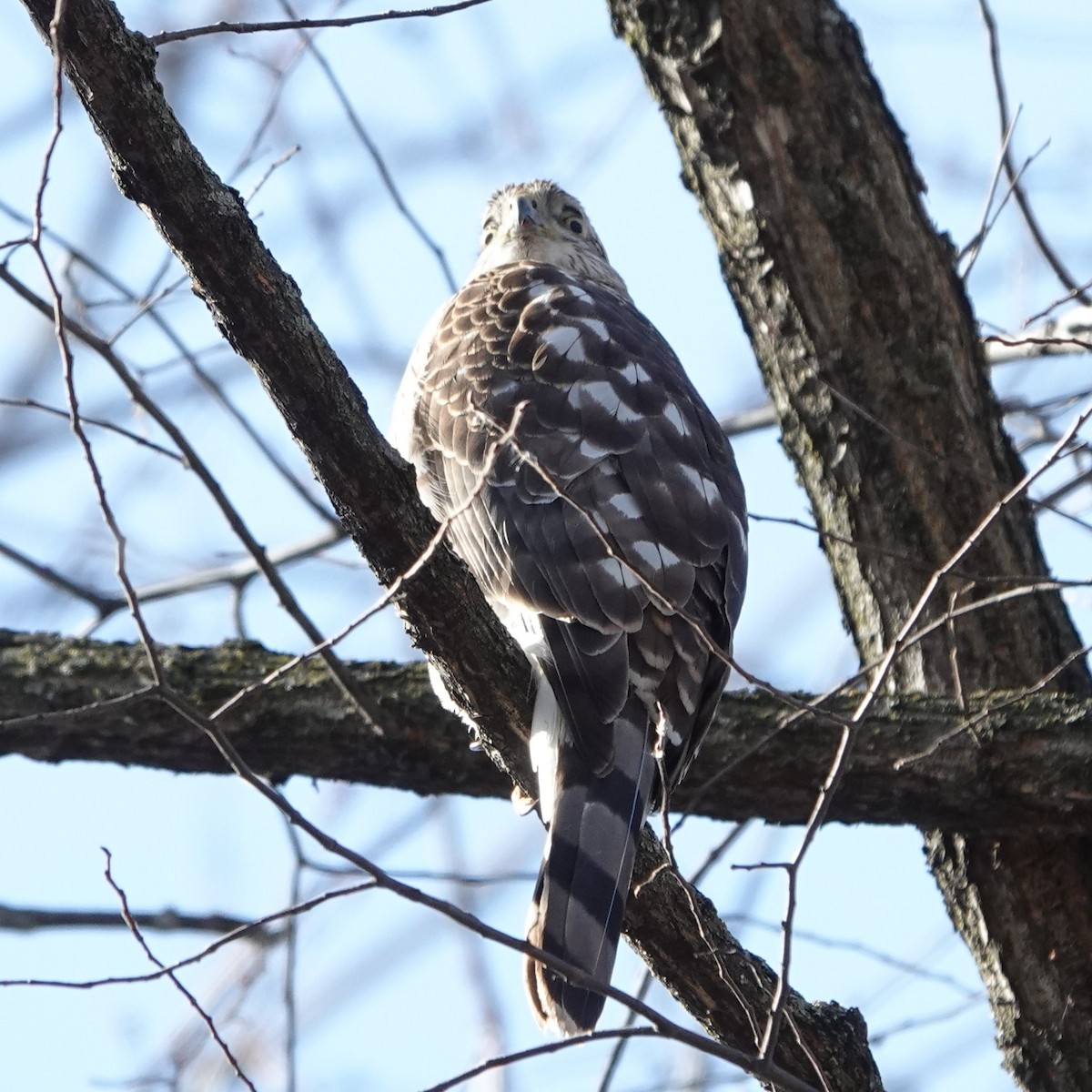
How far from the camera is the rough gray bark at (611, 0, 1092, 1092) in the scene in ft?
12.9

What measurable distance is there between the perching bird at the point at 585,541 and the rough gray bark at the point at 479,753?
0.40m

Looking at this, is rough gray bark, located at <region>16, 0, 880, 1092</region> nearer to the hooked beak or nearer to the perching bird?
the perching bird

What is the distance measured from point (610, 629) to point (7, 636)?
5.35ft

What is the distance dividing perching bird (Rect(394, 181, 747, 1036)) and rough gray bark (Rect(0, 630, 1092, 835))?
405 mm

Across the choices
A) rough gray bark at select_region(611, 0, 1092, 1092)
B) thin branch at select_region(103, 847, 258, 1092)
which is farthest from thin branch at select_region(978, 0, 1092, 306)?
thin branch at select_region(103, 847, 258, 1092)

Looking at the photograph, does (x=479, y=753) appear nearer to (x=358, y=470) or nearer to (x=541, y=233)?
(x=358, y=470)

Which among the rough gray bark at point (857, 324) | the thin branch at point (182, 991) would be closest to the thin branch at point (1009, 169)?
the rough gray bark at point (857, 324)

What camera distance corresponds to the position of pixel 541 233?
5172mm

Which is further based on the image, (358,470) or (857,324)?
(857,324)

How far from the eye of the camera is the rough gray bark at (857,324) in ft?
12.9

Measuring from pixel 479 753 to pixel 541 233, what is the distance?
7.12 feet

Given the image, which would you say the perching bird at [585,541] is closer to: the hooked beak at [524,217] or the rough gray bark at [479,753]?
the rough gray bark at [479,753]

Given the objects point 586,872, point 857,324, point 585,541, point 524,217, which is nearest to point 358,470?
point 585,541

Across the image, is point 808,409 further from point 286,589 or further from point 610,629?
point 286,589
